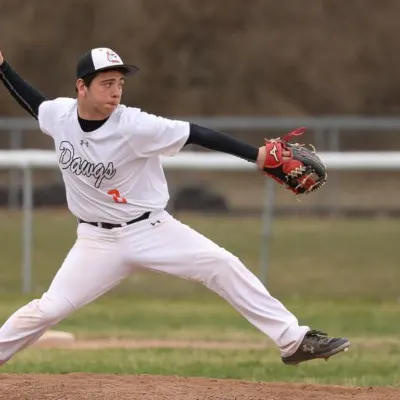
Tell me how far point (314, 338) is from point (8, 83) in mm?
2364

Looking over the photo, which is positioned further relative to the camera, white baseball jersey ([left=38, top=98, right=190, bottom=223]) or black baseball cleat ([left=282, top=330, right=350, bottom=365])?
black baseball cleat ([left=282, top=330, right=350, bottom=365])

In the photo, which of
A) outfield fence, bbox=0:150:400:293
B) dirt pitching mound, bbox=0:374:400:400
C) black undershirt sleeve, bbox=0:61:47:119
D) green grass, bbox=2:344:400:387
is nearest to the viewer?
dirt pitching mound, bbox=0:374:400:400

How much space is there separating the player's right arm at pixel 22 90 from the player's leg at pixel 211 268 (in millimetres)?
1058

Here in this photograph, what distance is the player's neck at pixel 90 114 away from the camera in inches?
248

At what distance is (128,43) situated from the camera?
2808 centimetres

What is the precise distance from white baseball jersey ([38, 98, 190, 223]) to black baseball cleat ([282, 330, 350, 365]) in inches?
43.8

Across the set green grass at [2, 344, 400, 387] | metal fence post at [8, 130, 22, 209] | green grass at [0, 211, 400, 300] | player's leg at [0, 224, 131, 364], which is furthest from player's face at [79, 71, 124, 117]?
metal fence post at [8, 130, 22, 209]

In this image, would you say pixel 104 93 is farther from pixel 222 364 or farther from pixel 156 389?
pixel 222 364

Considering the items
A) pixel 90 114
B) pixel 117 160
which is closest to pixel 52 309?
pixel 117 160

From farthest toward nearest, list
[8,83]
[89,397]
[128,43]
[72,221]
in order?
[128,43]
[72,221]
[8,83]
[89,397]

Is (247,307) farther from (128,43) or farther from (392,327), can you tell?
(128,43)

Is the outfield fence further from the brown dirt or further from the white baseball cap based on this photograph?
the white baseball cap

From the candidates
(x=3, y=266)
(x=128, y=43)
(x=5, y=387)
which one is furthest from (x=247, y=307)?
(x=128, y=43)

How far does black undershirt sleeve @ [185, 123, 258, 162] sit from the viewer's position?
609 cm
